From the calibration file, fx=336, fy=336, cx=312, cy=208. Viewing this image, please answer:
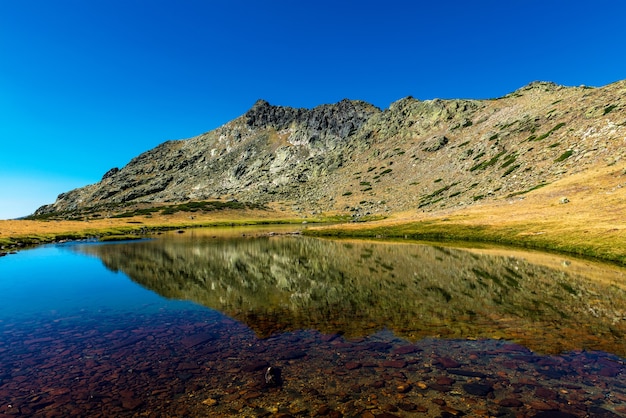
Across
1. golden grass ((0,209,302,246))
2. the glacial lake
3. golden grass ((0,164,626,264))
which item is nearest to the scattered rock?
the glacial lake

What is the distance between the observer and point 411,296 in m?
26.9

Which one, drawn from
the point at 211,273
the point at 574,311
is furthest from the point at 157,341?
the point at 574,311

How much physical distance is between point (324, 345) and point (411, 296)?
12126 mm

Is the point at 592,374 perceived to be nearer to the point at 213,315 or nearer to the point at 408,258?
the point at 213,315

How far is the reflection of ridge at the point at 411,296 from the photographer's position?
1891 centimetres

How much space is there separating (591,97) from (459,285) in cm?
15462

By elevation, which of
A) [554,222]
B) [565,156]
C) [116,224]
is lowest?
[554,222]

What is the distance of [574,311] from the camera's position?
69.5 ft

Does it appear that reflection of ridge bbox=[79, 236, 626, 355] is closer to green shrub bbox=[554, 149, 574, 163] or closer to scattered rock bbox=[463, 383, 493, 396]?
scattered rock bbox=[463, 383, 493, 396]

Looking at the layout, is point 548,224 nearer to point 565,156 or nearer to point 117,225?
point 565,156

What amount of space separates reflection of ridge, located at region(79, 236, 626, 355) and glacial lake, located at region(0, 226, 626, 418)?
173 millimetres

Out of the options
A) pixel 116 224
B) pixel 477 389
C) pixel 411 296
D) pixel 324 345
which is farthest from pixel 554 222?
pixel 116 224

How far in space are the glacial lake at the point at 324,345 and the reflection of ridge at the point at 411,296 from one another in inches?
6.8

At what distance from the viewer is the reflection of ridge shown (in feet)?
62.0
